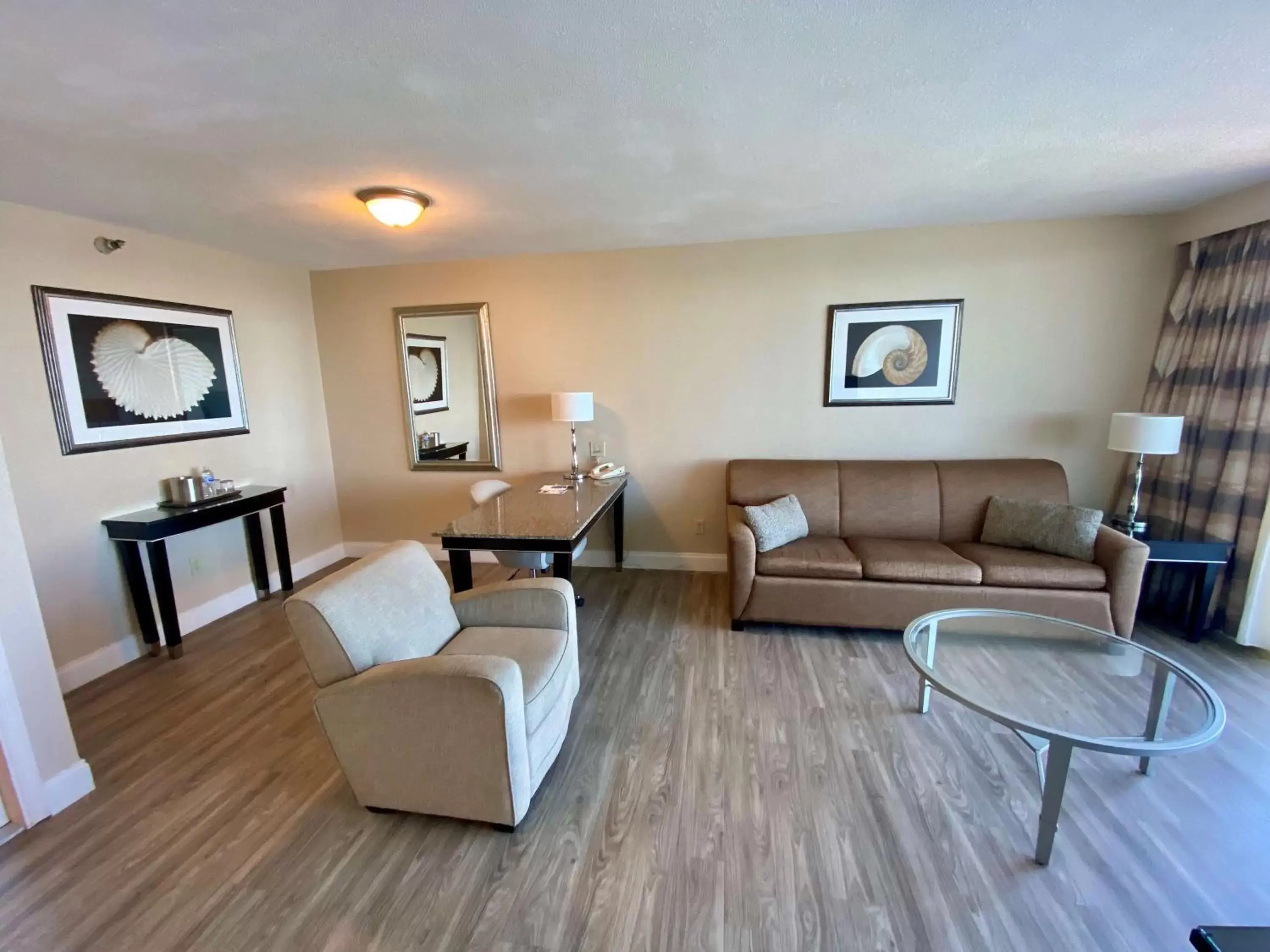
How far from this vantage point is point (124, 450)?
2848 millimetres

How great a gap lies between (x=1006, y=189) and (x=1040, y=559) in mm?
1929

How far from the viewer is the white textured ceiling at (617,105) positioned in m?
1.30

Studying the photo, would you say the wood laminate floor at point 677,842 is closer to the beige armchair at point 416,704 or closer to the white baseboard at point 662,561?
the beige armchair at point 416,704

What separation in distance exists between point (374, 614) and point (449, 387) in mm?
2618

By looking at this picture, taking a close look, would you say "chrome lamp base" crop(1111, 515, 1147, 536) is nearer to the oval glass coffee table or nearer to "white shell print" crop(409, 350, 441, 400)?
the oval glass coffee table

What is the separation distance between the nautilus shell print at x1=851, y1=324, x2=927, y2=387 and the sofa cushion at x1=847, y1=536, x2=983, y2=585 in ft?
3.90

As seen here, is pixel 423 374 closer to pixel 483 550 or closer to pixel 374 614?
A: pixel 483 550

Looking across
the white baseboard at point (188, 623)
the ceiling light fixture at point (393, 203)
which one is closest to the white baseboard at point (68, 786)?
the white baseboard at point (188, 623)

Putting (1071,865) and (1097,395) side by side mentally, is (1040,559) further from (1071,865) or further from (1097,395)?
(1071,865)

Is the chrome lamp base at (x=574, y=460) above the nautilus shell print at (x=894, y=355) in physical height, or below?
below

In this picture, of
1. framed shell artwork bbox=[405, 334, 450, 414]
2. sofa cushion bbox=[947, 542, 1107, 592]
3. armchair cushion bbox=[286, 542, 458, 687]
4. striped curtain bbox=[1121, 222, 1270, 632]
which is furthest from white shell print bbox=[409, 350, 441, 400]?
striped curtain bbox=[1121, 222, 1270, 632]

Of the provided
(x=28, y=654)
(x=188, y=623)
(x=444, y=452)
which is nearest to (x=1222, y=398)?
(x=444, y=452)

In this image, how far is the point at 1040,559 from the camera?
282 cm

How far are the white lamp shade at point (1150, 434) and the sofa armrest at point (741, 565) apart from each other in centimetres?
210
